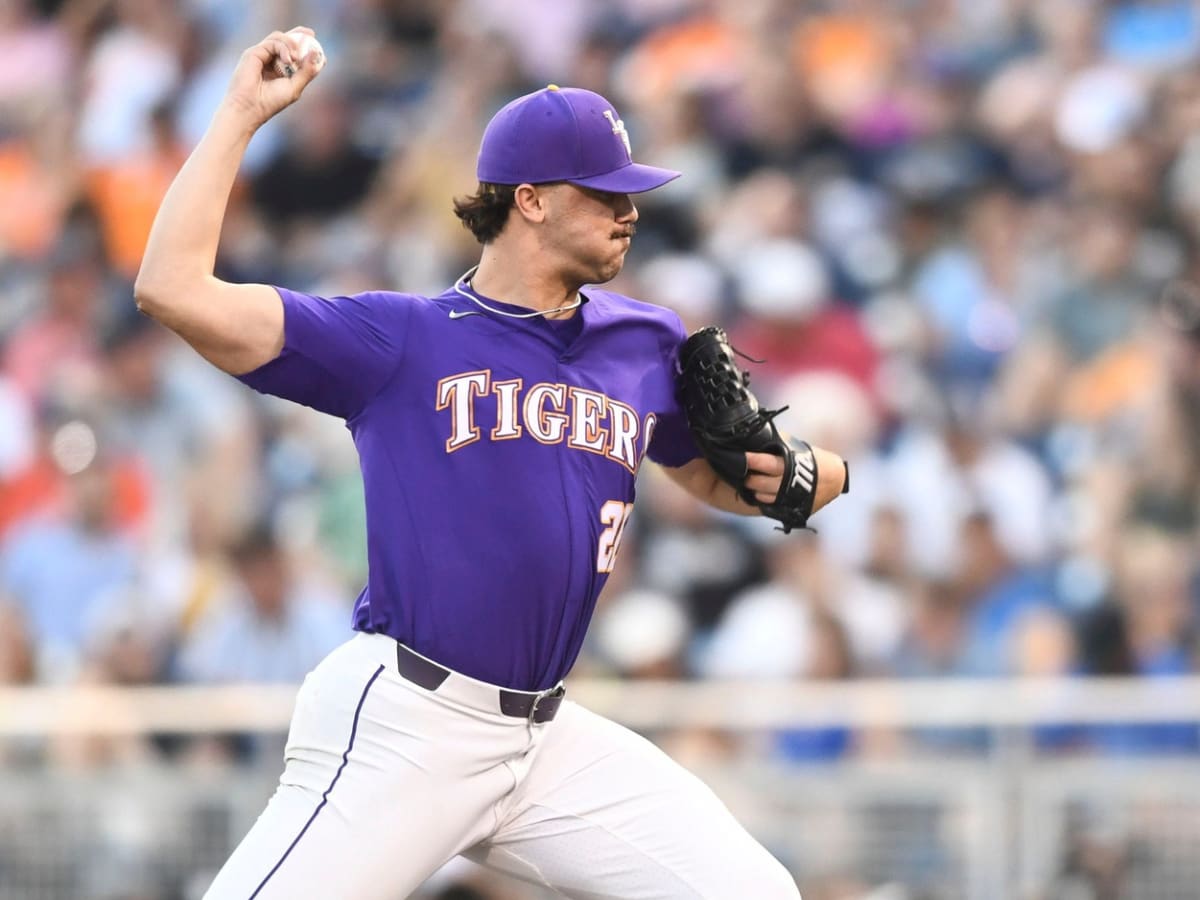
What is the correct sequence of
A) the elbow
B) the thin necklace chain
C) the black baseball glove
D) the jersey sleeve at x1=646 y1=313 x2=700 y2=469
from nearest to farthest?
the elbow, the thin necklace chain, the black baseball glove, the jersey sleeve at x1=646 y1=313 x2=700 y2=469

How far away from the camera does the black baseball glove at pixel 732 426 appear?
4.20m

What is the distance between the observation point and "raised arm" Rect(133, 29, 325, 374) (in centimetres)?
355

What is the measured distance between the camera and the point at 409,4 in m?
10.8

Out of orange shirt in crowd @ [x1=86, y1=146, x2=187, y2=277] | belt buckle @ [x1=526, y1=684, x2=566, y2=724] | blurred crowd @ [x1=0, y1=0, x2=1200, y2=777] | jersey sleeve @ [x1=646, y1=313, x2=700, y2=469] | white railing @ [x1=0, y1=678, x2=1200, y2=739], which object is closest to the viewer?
belt buckle @ [x1=526, y1=684, x2=566, y2=724]

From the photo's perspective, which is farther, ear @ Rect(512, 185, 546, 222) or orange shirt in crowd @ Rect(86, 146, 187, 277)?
orange shirt in crowd @ Rect(86, 146, 187, 277)

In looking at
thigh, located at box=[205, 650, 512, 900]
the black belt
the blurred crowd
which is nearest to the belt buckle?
the black belt

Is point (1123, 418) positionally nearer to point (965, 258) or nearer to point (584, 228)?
point (965, 258)

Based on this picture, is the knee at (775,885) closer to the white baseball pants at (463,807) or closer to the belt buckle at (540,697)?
the white baseball pants at (463,807)

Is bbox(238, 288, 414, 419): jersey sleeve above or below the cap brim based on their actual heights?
below

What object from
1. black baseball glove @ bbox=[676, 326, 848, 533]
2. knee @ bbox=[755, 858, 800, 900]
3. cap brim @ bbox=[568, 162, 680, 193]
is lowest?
knee @ bbox=[755, 858, 800, 900]

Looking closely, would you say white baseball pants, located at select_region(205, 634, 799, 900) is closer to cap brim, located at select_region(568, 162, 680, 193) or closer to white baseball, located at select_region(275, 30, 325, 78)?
cap brim, located at select_region(568, 162, 680, 193)

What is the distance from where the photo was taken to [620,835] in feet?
13.0

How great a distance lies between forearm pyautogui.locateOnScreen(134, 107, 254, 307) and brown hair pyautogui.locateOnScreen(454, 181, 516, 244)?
0.64 m

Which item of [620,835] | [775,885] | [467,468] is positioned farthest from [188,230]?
[775,885]
